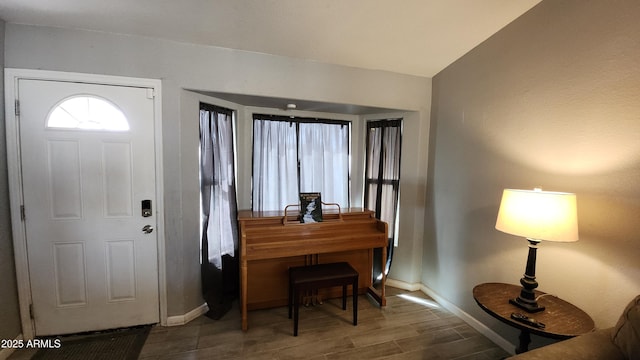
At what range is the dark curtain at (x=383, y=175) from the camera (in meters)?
2.95

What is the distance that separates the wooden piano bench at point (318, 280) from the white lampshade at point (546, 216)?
135 centimetres

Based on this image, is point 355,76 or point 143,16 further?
point 355,76

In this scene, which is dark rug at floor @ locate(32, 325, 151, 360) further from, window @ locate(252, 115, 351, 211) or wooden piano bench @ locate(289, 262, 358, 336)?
window @ locate(252, 115, 351, 211)

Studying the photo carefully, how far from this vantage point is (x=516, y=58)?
1.96m

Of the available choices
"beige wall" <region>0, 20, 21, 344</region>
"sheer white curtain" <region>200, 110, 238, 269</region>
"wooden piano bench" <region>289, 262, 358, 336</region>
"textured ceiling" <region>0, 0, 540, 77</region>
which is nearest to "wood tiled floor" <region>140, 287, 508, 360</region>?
"wooden piano bench" <region>289, 262, 358, 336</region>

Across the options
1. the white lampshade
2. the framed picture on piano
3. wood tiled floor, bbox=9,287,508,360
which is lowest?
wood tiled floor, bbox=9,287,508,360

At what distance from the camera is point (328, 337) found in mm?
2129

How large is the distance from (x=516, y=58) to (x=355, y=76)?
1.35 metres

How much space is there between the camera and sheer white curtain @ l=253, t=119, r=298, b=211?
2893 millimetres

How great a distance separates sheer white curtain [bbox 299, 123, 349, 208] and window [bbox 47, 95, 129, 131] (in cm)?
177

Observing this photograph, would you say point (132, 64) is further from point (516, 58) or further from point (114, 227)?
point (516, 58)

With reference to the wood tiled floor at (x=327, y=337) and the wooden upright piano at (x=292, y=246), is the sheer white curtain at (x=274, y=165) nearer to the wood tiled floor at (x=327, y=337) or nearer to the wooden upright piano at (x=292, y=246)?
the wooden upright piano at (x=292, y=246)

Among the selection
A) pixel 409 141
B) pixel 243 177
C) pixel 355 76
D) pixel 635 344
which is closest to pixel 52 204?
pixel 243 177

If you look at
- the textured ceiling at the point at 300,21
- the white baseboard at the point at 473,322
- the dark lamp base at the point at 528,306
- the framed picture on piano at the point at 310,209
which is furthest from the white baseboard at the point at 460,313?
the textured ceiling at the point at 300,21
